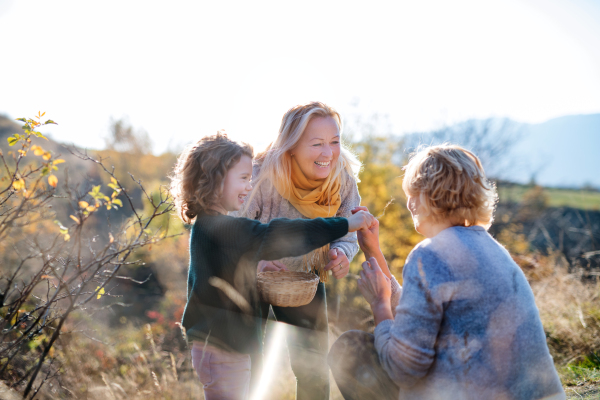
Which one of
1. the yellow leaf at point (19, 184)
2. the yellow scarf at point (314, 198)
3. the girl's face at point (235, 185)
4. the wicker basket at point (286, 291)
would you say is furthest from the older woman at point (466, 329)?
the yellow leaf at point (19, 184)

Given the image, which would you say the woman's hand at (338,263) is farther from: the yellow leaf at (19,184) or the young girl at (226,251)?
the yellow leaf at (19,184)

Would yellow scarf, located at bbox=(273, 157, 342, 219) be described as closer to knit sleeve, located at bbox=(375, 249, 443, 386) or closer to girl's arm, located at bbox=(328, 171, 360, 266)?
girl's arm, located at bbox=(328, 171, 360, 266)

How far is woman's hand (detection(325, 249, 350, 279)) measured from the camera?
240 cm

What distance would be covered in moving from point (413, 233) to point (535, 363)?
6.12 metres

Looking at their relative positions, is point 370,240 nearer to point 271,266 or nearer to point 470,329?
point 271,266

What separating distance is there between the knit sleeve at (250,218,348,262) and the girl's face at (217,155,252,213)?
0.94 ft

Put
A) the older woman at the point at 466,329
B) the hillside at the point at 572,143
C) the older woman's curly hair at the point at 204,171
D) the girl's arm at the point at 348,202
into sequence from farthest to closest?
the hillside at the point at 572,143 → the girl's arm at the point at 348,202 → the older woman's curly hair at the point at 204,171 → the older woman at the point at 466,329

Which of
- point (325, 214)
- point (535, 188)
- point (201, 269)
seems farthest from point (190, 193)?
point (535, 188)

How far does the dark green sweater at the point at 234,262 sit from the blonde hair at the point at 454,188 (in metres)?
0.47

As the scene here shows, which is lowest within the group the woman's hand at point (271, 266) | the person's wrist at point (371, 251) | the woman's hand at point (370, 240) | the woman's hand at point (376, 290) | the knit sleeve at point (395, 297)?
the woman's hand at point (271, 266)

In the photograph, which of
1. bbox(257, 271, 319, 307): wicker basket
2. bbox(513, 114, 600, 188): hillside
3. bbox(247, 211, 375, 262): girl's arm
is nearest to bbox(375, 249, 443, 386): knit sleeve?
bbox(247, 211, 375, 262): girl's arm

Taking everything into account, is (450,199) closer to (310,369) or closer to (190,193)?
(190,193)

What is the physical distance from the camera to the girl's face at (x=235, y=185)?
1.97 metres

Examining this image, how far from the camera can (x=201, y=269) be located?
1884mm
